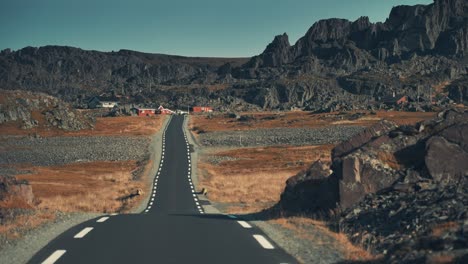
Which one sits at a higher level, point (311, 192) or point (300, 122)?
point (311, 192)

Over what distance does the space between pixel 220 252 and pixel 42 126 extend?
12933cm

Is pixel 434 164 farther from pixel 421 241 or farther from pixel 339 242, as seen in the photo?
pixel 421 241

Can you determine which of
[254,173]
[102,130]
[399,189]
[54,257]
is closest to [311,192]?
[399,189]

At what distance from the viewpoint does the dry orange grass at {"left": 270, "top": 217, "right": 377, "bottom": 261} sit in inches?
502

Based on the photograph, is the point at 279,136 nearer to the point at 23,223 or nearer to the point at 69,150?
the point at 69,150

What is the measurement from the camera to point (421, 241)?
448 inches

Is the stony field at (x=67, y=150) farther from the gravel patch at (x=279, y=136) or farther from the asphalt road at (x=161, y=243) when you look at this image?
the asphalt road at (x=161, y=243)

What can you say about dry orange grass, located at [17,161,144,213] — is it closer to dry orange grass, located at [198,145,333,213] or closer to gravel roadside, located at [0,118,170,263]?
gravel roadside, located at [0,118,170,263]

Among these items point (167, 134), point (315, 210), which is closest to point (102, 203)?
point (315, 210)

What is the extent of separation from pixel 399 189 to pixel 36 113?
13198cm

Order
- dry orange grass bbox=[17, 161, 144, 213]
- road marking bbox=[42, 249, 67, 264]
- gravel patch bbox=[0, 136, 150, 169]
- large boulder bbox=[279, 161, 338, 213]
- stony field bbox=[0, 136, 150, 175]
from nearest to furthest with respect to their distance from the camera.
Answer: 1. road marking bbox=[42, 249, 67, 264]
2. large boulder bbox=[279, 161, 338, 213]
3. dry orange grass bbox=[17, 161, 144, 213]
4. stony field bbox=[0, 136, 150, 175]
5. gravel patch bbox=[0, 136, 150, 169]

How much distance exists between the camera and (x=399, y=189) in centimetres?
1877

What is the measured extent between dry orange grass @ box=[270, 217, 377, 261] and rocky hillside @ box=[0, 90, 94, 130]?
12253 cm

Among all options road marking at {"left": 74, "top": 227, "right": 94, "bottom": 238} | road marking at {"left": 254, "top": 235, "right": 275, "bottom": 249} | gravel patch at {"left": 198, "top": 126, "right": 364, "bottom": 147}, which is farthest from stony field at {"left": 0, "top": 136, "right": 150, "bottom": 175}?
road marking at {"left": 254, "top": 235, "right": 275, "bottom": 249}
